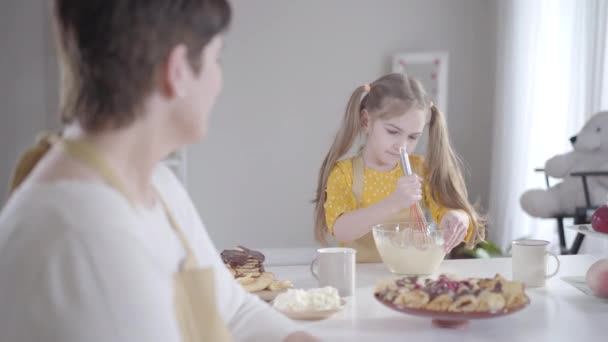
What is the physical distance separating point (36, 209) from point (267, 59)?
4.49 meters

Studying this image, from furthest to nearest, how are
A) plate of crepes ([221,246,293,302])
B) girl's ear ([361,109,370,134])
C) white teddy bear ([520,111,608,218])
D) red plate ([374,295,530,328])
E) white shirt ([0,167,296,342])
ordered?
white teddy bear ([520,111,608,218]), girl's ear ([361,109,370,134]), plate of crepes ([221,246,293,302]), red plate ([374,295,530,328]), white shirt ([0,167,296,342])

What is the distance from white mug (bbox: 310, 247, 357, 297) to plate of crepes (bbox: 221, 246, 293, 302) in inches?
3.0

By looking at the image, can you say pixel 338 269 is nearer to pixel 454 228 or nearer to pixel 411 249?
pixel 411 249

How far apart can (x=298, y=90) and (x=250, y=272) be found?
3787 millimetres

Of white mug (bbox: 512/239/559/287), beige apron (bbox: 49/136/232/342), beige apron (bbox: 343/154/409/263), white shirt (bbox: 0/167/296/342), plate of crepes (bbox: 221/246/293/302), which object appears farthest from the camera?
beige apron (bbox: 343/154/409/263)

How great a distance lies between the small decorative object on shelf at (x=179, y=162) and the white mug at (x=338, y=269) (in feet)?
11.4

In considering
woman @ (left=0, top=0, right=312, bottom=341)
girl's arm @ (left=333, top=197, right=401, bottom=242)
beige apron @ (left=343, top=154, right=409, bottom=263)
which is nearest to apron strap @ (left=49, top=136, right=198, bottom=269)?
woman @ (left=0, top=0, right=312, bottom=341)

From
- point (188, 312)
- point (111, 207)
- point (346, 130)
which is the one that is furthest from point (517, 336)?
point (346, 130)

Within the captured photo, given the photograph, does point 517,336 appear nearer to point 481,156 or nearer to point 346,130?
point 346,130

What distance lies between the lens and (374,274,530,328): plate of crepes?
1173 millimetres

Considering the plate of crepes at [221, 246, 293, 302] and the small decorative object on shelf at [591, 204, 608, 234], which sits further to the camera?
the small decorative object on shelf at [591, 204, 608, 234]

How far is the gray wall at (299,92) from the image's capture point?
16.9 ft

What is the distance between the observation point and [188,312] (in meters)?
0.88

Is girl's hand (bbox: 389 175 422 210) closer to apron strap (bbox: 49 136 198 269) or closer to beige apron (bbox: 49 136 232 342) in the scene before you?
beige apron (bbox: 49 136 232 342)
